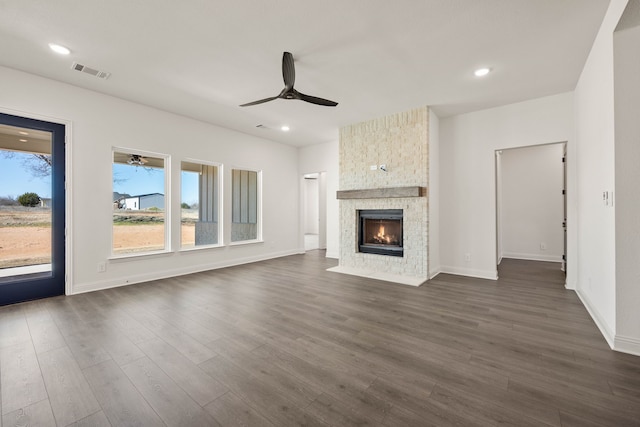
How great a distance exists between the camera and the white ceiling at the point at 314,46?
2.37 metres

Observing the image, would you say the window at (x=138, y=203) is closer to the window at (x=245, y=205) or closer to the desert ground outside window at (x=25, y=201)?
the desert ground outside window at (x=25, y=201)

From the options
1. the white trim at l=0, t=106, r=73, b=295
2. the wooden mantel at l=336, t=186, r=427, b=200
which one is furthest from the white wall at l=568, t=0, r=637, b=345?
the white trim at l=0, t=106, r=73, b=295

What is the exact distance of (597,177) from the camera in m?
2.77

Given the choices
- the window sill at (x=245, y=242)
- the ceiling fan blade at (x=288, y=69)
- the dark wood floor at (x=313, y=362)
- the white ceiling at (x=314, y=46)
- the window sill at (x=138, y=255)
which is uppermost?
the white ceiling at (x=314, y=46)

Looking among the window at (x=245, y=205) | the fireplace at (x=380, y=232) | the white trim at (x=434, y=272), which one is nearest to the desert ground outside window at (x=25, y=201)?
the window at (x=245, y=205)

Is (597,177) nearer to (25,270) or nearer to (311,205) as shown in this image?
(25,270)

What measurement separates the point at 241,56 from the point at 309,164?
4.28 meters

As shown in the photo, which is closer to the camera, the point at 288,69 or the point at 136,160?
the point at 288,69

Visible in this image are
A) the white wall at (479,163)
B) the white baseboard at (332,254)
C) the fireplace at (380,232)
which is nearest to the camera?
the white wall at (479,163)

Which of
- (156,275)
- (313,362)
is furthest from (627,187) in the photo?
(156,275)

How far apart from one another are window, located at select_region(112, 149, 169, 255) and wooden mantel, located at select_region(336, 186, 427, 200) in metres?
3.39

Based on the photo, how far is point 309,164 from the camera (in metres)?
7.29

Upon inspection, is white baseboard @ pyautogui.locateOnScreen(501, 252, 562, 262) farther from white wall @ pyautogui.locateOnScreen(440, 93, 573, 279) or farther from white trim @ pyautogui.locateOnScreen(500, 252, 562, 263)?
white wall @ pyautogui.locateOnScreen(440, 93, 573, 279)

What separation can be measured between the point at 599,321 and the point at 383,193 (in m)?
3.08
